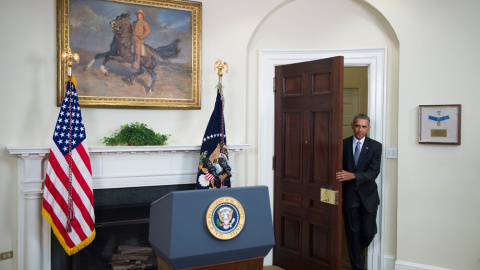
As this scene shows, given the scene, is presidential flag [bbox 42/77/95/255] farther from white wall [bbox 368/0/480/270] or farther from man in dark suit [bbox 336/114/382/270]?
white wall [bbox 368/0/480/270]

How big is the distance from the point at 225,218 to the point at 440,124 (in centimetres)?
289

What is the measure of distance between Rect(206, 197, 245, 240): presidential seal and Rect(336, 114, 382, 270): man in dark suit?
2318 mm

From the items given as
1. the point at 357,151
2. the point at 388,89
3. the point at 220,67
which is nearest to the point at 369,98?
the point at 388,89

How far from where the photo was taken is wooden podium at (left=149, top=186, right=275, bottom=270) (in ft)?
6.02

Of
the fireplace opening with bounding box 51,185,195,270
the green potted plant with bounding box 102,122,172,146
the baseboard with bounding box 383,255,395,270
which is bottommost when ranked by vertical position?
the baseboard with bounding box 383,255,395,270

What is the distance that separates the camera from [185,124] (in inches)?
163

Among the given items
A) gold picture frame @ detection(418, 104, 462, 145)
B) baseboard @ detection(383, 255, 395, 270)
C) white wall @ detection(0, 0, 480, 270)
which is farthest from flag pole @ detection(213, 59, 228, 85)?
baseboard @ detection(383, 255, 395, 270)

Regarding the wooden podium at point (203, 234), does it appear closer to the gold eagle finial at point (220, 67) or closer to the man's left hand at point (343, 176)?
the man's left hand at point (343, 176)

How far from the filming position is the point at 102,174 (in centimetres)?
369

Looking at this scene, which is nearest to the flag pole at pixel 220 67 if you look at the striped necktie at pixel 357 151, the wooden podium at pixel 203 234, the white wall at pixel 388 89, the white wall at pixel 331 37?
the white wall at pixel 388 89

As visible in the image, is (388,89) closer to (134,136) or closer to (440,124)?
(440,124)

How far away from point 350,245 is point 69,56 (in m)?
3.16

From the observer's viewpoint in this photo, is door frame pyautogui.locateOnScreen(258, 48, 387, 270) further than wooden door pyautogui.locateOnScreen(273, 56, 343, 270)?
Yes

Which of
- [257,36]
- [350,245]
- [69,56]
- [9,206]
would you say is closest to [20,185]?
[9,206]
